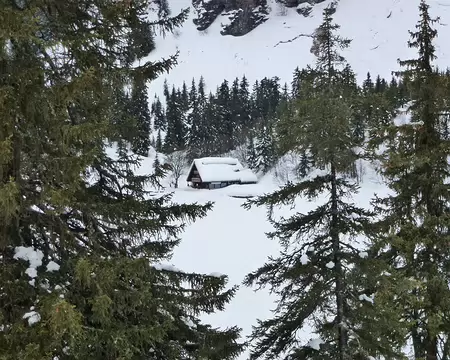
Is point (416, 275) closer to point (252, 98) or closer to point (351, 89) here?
point (351, 89)

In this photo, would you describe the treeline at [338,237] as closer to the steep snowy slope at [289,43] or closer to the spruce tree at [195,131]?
the spruce tree at [195,131]

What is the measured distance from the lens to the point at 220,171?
5897 centimetres

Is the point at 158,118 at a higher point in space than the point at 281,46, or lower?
lower

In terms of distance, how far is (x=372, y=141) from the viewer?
909 centimetres

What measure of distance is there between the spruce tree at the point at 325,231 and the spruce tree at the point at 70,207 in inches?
85.1

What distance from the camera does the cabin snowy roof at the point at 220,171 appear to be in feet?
190

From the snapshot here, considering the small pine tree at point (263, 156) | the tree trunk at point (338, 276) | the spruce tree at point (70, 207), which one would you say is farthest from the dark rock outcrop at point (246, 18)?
the spruce tree at point (70, 207)

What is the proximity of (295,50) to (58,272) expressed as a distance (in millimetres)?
132890

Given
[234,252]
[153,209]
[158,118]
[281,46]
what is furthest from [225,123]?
[153,209]

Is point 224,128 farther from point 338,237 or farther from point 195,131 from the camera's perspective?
point 338,237

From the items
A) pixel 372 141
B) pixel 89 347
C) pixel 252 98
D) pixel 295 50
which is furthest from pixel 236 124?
pixel 89 347

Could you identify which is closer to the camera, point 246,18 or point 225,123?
point 225,123

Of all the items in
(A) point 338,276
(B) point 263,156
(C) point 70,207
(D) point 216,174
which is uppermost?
(B) point 263,156

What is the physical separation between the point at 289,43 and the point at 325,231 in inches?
5290
